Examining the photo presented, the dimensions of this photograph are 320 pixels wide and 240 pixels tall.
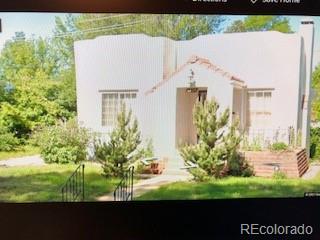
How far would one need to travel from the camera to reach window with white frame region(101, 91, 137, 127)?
151cm

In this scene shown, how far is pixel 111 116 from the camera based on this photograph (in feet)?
5.00

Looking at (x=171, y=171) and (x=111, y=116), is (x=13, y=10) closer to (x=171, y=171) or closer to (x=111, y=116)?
(x=111, y=116)

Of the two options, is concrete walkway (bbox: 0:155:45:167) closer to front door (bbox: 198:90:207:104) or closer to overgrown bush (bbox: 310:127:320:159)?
front door (bbox: 198:90:207:104)

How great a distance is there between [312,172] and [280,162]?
0.11 meters

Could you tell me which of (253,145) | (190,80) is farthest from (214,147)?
(190,80)

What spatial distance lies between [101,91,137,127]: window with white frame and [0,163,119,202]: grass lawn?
A: 0.16 m

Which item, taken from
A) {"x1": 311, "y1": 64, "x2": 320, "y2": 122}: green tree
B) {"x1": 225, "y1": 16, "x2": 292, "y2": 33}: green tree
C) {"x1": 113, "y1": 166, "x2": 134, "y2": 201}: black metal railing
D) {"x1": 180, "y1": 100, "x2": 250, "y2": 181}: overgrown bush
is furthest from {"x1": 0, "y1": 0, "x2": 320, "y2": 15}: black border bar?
{"x1": 113, "y1": 166, "x2": 134, "y2": 201}: black metal railing

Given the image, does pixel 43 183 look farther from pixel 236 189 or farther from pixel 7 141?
pixel 236 189

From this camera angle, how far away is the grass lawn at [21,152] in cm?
149

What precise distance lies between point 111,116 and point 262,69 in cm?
53

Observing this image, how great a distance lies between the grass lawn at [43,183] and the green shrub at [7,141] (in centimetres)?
7

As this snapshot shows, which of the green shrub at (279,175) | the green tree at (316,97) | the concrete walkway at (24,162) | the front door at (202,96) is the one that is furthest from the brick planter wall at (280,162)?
the concrete walkway at (24,162)

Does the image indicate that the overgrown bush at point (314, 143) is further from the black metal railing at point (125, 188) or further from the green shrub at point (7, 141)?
the green shrub at point (7, 141)

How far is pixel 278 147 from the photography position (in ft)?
5.08
